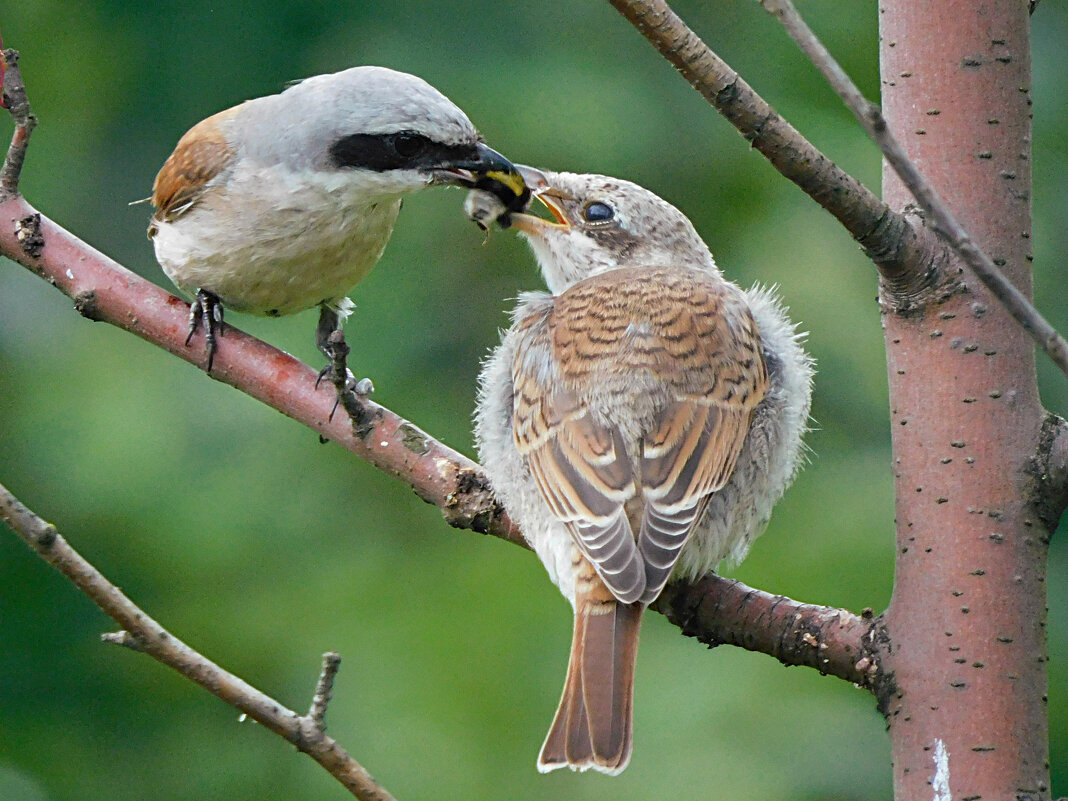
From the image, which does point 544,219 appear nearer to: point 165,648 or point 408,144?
point 408,144

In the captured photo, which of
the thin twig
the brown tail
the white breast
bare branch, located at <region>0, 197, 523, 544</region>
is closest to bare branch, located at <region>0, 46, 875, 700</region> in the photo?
bare branch, located at <region>0, 197, 523, 544</region>

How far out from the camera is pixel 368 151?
136 inches

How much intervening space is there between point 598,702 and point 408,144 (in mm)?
1594

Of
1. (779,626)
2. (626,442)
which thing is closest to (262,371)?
(626,442)

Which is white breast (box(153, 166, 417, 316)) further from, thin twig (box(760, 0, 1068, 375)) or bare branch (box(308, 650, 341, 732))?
thin twig (box(760, 0, 1068, 375))

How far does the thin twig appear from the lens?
140cm

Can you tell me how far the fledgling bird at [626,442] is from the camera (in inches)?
96.0

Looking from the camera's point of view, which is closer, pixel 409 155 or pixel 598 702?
pixel 598 702

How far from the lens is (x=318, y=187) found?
3.50m

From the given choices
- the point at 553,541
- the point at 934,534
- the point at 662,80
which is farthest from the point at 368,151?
the point at 662,80

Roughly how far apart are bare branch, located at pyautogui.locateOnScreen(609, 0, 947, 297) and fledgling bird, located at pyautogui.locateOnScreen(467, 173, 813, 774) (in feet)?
2.19

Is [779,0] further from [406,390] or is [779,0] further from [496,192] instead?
[406,390]

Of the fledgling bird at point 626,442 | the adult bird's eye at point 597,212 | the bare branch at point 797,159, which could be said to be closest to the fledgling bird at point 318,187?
the adult bird's eye at point 597,212

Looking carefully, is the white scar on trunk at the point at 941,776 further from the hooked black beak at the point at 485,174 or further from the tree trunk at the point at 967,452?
the hooked black beak at the point at 485,174
